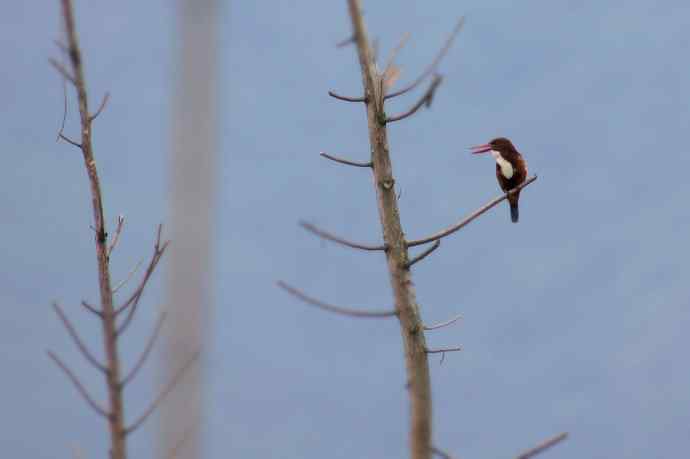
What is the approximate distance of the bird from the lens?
7.27 metres

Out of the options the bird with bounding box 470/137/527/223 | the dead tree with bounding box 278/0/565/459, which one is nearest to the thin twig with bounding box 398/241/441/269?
the dead tree with bounding box 278/0/565/459

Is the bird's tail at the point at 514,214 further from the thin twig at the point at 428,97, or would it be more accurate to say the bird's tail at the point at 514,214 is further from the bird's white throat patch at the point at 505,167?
the thin twig at the point at 428,97

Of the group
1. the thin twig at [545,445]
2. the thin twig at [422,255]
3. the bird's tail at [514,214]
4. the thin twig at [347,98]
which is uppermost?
the bird's tail at [514,214]

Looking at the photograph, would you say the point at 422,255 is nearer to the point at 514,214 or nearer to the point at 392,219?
the point at 392,219

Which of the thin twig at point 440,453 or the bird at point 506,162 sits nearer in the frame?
the thin twig at point 440,453

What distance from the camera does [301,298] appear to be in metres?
3.05

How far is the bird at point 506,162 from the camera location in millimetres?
7273

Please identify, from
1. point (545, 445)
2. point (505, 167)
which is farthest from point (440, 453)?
point (505, 167)

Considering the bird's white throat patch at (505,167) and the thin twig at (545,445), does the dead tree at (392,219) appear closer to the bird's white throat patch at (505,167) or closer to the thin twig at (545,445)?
the thin twig at (545,445)

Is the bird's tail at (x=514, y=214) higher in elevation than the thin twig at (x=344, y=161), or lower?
higher

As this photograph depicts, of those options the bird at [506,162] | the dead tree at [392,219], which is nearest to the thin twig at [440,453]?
the dead tree at [392,219]

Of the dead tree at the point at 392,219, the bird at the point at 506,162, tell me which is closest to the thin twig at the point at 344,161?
the dead tree at the point at 392,219

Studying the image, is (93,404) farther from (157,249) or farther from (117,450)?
(157,249)

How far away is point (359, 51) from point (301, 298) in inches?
41.5
